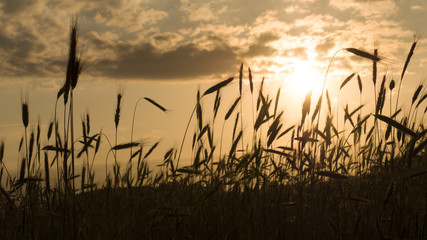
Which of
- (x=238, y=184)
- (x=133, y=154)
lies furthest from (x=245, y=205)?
(x=133, y=154)

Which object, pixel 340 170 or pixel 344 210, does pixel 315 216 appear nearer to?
pixel 344 210

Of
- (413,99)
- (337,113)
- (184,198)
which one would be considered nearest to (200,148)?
(184,198)

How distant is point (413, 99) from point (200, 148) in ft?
6.81

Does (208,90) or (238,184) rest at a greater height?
(208,90)

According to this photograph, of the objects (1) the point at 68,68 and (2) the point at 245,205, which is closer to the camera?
(1) the point at 68,68

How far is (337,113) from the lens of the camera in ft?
15.1

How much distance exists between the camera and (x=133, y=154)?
380cm

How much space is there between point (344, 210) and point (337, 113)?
5.00 ft

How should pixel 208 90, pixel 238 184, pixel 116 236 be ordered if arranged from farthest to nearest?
pixel 238 184 → pixel 116 236 → pixel 208 90

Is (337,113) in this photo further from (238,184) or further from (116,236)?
(116,236)

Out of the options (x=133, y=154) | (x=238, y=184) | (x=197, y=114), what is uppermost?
(x=197, y=114)

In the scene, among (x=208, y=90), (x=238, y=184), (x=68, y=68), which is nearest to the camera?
(x=68, y=68)

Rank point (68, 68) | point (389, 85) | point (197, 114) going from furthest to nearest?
point (389, 85) < point (197, 114) < point (68, 68)

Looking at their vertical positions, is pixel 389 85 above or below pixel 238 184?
above
